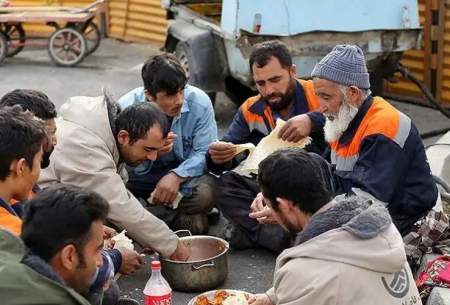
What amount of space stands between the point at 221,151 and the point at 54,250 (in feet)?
8.17

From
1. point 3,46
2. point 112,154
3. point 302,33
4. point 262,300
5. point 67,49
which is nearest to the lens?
point 262,300

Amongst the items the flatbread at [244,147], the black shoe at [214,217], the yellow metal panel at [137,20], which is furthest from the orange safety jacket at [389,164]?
the yellow metal panel at [137,20]

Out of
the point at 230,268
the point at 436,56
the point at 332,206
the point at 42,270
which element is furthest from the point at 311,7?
the point at 42,270

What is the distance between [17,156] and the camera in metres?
3.35

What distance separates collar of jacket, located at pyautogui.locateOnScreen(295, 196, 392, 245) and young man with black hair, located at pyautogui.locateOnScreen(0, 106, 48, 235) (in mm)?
1232

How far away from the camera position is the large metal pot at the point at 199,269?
14.5 feet

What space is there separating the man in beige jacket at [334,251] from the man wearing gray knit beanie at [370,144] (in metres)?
1.19

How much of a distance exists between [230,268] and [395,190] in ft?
4.17

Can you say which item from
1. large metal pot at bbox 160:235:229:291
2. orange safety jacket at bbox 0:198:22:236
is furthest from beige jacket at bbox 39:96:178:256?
orange safety jacket at bbox 0:198:22:236

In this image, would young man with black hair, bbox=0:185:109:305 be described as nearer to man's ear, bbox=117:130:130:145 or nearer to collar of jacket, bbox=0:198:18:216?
collar of jacket, bbox=0:198:18:216

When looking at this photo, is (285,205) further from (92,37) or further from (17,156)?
(92,37)

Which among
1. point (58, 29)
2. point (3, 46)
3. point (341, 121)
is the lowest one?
point (3, 46)

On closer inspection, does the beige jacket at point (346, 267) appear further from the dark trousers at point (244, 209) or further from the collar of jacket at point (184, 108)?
the collar of jacket at point (184, 108)

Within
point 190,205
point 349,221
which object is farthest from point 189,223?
point 349,221
